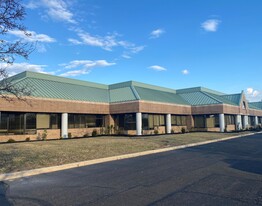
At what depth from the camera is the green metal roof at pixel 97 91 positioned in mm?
28844

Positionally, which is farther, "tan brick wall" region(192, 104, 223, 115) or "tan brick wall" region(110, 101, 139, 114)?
"tan brick wall" region(192, 104, 223, 115)

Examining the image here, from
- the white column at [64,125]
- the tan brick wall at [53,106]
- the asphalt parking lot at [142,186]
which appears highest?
the tan brick wall at [53,106]

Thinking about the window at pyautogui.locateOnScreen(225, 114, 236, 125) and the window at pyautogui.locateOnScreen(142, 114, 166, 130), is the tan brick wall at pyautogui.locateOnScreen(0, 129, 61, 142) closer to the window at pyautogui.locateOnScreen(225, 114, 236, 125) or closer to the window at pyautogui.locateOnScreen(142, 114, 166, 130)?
the window at pyautogui.locateOnScreen(142, 114, 166, 130)

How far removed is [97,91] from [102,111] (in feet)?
15.7

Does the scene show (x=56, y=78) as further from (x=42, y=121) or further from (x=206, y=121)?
(x=206, y=121)

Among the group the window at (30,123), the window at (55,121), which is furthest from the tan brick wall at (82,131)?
the window at (30,123)

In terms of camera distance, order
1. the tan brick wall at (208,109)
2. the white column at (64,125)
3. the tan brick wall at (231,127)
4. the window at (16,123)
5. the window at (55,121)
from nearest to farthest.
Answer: the window at (16,123) < the window at (55,121) < the white column at (64,125) < the tan brick wall at (208,109) < the tan brick wall at (231,127)

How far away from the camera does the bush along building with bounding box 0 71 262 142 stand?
2541 centimetres

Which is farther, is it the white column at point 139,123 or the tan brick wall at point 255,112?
the tan brick wall at point 255,112

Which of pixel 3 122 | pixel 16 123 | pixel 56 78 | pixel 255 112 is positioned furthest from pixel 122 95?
pixel 255 112

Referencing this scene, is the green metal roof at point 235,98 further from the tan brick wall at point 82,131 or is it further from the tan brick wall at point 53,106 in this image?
the tan brick wall at point 82,131

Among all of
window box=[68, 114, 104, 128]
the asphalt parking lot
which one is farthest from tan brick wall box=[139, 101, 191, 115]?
the asphalt parking lot

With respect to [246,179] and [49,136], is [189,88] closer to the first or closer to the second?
[49,136]

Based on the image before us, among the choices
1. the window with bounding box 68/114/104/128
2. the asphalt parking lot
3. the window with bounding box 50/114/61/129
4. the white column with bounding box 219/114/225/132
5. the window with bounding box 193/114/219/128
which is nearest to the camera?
the asphalt parking lot
